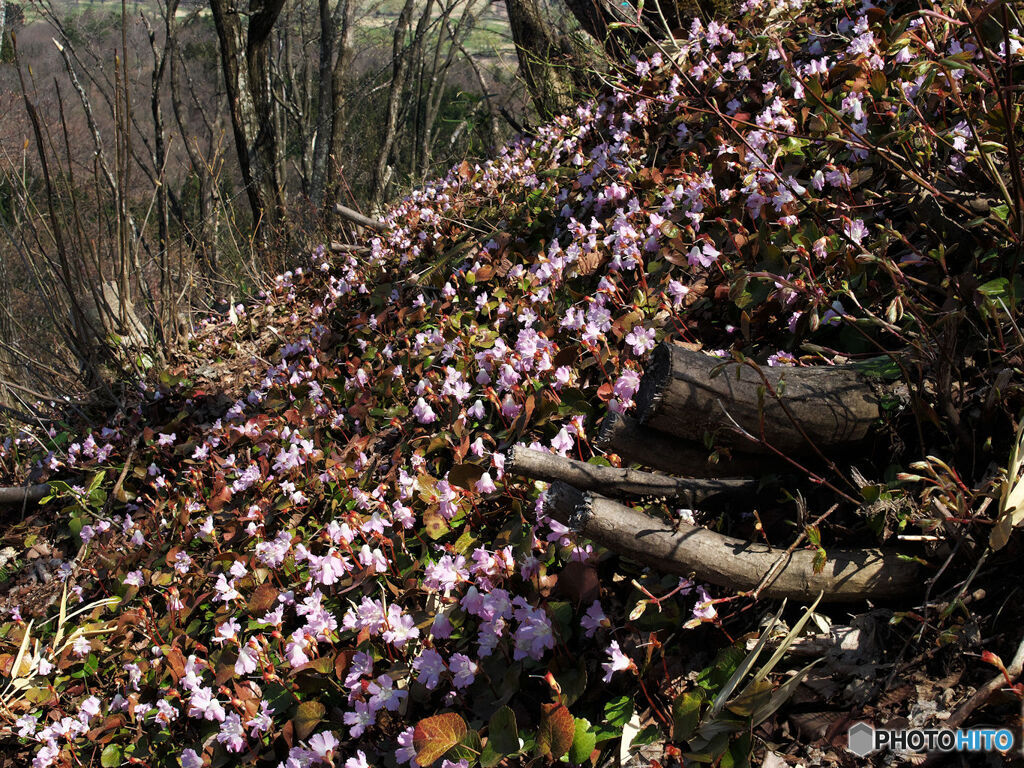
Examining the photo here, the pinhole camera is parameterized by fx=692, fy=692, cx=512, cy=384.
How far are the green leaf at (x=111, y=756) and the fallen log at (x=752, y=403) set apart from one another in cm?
222

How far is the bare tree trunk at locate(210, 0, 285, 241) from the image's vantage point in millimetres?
6109

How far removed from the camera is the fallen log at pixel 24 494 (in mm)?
3998

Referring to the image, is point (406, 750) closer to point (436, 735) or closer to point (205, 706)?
point (436, 735)

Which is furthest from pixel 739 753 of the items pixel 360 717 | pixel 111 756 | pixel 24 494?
pixel 24 494

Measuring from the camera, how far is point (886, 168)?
94.7 inches

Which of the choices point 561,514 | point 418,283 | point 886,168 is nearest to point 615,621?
point 561,514

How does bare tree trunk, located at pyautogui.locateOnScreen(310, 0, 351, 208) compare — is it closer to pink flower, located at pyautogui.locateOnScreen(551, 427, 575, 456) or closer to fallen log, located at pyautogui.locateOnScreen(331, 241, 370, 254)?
fallen log, located at pyautogui.locateOnScreen(331, 241, 370, 254)

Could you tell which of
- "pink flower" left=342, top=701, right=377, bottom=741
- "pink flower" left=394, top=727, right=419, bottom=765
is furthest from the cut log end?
"pink flower" left=342, top=701, right=377, bottom=741

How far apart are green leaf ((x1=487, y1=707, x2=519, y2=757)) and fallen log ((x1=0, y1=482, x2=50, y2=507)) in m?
3.55

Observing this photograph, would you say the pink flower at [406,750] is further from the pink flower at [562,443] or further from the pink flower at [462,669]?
the pink flower at [562,443]

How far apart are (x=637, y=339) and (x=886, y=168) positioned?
1.05 meters

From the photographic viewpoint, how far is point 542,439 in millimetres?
2535

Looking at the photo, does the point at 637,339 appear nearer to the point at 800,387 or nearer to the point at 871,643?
the point at 800,387

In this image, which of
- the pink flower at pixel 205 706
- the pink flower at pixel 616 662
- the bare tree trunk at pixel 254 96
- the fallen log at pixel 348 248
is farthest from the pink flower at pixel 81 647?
the bare tree trunk at pixel 254 96
